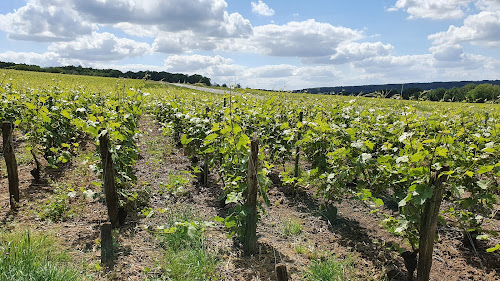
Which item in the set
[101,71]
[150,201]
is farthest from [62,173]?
[101,71]

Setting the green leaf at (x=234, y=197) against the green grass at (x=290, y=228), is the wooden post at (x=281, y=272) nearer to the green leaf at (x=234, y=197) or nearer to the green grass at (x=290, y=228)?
the green leaf at (x=234, y=197)

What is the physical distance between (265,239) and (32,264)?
8.20 feet

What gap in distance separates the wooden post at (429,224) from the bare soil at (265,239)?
37 cm

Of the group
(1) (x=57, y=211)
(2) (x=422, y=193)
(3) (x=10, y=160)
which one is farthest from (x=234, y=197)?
(3) (x=10, y=160)

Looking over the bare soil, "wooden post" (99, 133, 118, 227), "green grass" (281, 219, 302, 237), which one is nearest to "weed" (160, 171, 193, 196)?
the bare soil

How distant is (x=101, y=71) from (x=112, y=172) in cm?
6519

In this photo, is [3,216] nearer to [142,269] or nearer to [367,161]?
[142,269]

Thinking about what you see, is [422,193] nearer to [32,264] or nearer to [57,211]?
[32,264]

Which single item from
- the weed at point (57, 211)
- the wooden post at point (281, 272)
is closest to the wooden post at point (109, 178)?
the weed at point (57, 211)

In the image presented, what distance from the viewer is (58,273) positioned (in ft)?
9.44

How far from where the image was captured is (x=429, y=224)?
9.84 ft

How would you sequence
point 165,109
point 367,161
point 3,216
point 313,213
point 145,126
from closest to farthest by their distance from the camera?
point 367,161, point 3,216, point 313,213, point 165,109, point 145,126

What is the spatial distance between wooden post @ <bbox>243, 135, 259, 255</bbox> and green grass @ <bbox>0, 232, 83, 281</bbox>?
5.63 ft

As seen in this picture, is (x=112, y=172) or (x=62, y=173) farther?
(x=62, y=173)
